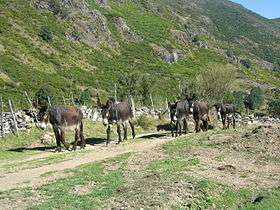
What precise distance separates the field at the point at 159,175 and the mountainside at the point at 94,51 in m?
45.4

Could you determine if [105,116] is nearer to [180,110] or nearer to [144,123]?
[180,110]

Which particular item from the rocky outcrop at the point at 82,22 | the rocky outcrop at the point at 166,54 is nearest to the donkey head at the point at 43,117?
the rocky outcrop at the point at 82,22

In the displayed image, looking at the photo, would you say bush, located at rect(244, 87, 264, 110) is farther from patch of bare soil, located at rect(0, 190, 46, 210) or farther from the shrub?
patch of bare soil, located at rect(0, 190, 46, 210)

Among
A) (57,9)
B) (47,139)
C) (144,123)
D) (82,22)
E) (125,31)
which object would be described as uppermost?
(57,9)

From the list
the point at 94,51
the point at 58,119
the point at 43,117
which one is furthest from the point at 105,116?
the point at 94,51

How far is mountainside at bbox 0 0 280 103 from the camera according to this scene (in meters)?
94.0

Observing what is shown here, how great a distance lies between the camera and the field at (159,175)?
17.1 meters

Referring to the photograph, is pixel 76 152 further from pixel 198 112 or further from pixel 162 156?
pixel 198 112

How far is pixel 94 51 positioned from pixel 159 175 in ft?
382

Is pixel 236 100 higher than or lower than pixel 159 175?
higher

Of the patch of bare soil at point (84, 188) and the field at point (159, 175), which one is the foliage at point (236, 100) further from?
the patch of bare soil at point (84, 188)

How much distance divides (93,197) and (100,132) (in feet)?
73.4

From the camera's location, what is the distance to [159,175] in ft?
63.7

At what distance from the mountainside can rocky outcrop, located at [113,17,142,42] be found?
0.30ft
